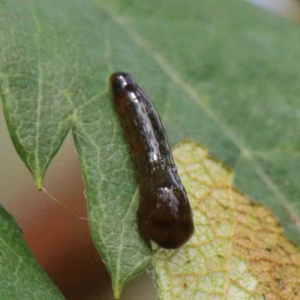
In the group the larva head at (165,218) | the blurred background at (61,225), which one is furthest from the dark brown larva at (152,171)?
the blurred background at (61,225)

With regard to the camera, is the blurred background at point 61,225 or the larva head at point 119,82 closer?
the larva head at point 119,82

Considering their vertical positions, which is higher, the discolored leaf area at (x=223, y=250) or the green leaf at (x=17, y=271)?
the discolored leaf area at (x=223, y=250)

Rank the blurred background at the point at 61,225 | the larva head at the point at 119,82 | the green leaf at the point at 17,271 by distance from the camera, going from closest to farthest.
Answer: the green leaf at the point at 17,271 < the larva head at the point at 119,82 < the blurred background at the point at 61,225

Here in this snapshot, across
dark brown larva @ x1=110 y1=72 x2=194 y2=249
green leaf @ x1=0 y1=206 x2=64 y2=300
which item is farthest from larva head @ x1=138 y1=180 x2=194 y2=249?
green leaf @ x1=0 y1=206 x2=64 y2=300

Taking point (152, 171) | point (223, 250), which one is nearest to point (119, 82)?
point (152, 171)

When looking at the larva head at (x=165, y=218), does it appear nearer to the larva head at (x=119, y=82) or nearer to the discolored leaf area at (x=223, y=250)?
the discolored leaf area at (x=223, y=250)

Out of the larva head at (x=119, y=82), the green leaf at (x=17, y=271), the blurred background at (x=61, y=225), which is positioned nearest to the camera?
the green leaf at (x=17, y=271)

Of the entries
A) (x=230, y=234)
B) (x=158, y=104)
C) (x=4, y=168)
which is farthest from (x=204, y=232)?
(x=4, y=168)
